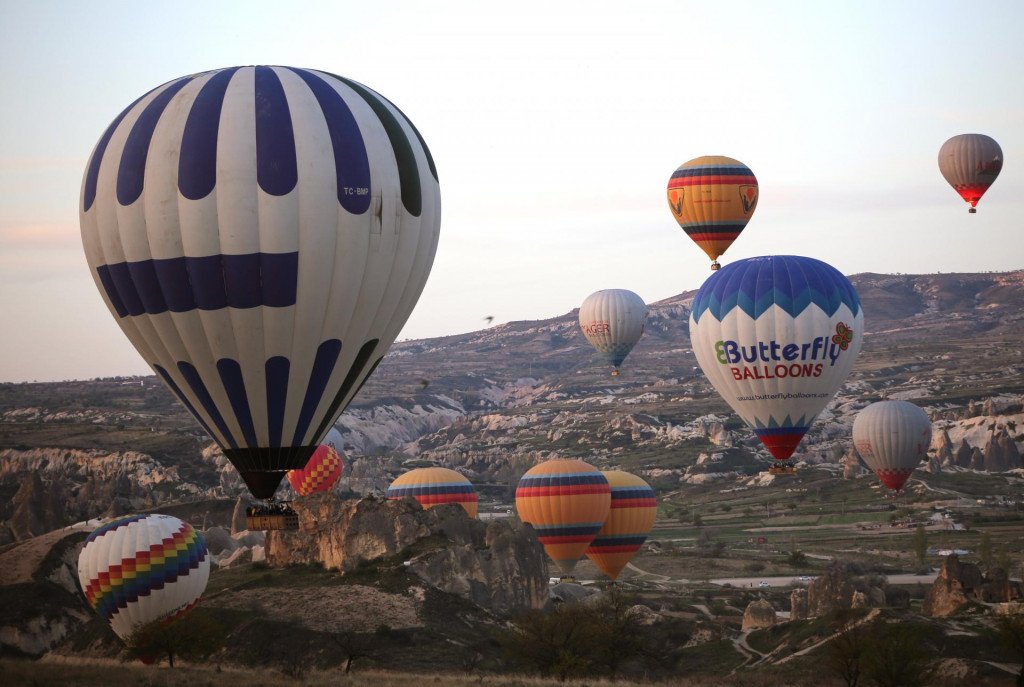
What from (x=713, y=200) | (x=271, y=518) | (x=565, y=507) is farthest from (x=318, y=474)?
(x=271, y=518)

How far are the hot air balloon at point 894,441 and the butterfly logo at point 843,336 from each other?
49432mm

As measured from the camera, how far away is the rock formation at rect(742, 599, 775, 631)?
65062mm

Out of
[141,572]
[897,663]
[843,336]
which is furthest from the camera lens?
[843,336]

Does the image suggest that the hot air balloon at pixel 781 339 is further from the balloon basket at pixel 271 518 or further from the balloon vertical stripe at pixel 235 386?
the balloon vertical stripe at pixel 235 386

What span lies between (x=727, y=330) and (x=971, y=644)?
17.2 m

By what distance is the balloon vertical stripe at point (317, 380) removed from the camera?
33.8m

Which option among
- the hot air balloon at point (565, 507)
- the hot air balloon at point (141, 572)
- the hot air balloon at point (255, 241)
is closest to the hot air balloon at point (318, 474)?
the hot air balloon at point (565, 507)

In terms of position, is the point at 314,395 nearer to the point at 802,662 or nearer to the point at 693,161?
the point at 802,662

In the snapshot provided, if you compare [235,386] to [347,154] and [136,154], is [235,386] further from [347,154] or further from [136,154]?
[347,154]

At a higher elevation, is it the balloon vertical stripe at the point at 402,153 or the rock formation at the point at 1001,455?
the balloon vertical stripe at the point at 402,153

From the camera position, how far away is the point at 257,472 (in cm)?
3362

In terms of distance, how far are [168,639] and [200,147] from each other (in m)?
19.9

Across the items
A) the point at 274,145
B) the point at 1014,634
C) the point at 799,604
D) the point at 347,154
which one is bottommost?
the point at 799,604

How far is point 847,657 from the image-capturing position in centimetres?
4497
